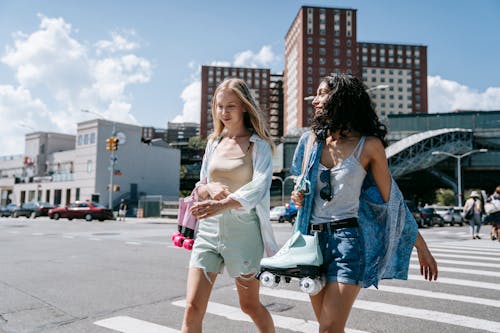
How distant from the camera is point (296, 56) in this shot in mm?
111625

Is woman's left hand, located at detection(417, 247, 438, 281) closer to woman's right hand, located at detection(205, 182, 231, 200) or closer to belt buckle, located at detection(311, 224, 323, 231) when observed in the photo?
belt buckle, located at detection(311, 224, 323, 231)

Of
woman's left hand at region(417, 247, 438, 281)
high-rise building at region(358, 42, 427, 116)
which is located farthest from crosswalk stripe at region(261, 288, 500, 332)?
high-rise building at region(358, 42, 427, 116)

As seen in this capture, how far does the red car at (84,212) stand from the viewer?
32.1 meters

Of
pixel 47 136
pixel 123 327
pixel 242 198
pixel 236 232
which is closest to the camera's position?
pixel 242 198

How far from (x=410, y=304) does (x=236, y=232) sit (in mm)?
3525

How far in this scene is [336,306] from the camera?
90.6 inches

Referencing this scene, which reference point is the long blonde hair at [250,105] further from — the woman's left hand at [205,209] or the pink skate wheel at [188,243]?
the pink skate wheel at [188,243]

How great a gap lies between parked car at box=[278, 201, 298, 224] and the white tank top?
73.6 ft

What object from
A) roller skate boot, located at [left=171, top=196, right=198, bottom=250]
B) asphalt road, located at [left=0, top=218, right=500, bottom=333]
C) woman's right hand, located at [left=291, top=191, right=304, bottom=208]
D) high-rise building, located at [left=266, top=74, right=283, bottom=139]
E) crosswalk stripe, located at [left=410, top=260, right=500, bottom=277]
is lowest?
asphalt road, located at [left=0, top=218, right=500, bottom=333]

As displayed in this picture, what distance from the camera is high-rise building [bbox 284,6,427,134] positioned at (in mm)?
105125

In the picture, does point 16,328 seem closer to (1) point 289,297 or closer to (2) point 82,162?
(1) point 289,297

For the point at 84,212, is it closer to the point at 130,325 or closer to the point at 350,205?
the point at 130,325

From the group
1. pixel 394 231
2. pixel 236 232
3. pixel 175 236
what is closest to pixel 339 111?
pixel 394 231

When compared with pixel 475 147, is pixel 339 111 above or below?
below
